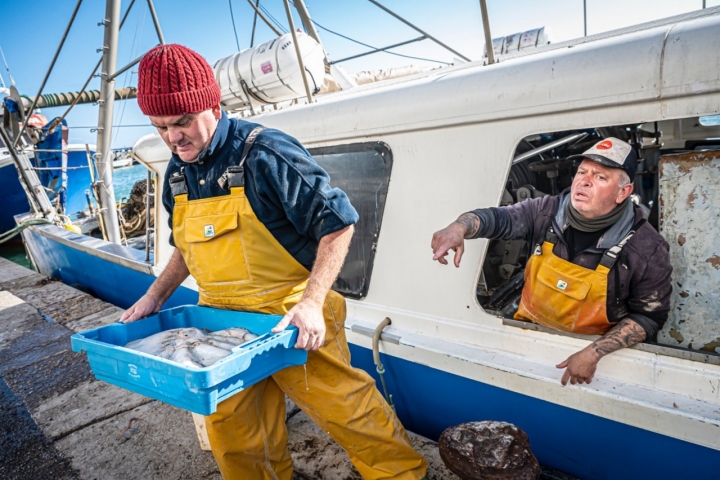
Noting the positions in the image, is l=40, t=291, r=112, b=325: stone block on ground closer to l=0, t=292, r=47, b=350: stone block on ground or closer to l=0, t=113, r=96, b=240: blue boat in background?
Result: l=0, t=292, r=47, b=350: stone block on ground

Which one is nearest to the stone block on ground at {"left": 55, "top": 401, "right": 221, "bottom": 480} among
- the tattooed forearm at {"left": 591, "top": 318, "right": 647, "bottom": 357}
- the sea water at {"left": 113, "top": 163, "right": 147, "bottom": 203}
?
the tattooed forearm at {"left": 591, "top": 318, "right": 647, "bottom": 357}

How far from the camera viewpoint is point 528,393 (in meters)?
1.89

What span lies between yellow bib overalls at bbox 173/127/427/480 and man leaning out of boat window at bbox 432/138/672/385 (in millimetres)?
617

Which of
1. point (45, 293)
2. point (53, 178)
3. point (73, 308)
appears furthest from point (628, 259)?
point (53, 178)

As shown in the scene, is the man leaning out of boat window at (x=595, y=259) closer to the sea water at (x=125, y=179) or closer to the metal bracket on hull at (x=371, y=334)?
the metal bracket on hull at (x=371, y=334)

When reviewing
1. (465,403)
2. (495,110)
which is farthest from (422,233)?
(465,403)

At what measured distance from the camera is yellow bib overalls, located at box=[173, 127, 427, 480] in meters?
1.70

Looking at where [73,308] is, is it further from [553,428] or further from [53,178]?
[53,178]

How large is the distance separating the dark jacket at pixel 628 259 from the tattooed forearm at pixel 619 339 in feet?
0.13

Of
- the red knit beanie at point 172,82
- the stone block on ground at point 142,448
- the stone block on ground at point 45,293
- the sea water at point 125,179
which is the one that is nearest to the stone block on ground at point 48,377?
Result: the stone block on ground at point 142,448

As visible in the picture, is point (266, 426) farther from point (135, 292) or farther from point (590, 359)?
point (135, 292)

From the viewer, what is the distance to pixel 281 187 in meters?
1.62

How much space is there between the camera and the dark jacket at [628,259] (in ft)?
5.74

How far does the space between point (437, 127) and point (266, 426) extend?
5.08ft
